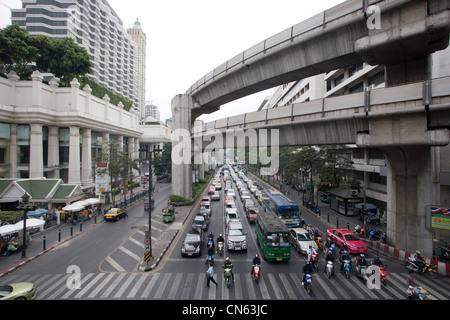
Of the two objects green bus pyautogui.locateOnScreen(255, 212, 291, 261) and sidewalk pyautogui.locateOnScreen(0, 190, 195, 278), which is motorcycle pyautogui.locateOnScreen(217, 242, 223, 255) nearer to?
green bus pyautogui.locateOnScreen(255, 212, 291, 261)

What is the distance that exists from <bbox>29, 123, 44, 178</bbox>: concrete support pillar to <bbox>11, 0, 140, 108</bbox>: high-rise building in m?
49.9

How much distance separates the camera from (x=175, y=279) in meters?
13.4

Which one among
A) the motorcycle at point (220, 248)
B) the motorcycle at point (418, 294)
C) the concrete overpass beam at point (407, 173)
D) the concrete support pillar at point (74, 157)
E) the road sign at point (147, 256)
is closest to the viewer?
the motorcycle at point (418, 294)

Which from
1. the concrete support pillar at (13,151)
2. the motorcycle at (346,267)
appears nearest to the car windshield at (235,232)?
the motorcycle at (346,267)

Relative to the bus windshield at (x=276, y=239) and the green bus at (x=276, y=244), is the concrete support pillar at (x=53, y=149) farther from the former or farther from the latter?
the bus windshield at (x=276, y=239)

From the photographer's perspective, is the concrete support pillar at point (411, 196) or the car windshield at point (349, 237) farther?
the car windshield at point (349, 237)

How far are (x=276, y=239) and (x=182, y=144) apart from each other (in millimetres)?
21004

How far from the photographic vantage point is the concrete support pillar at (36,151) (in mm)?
32719

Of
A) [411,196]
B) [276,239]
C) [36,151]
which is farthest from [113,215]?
[411,196]

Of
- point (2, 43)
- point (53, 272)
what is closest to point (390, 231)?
point (53, 272)

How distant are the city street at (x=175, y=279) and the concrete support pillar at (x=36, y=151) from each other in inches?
767

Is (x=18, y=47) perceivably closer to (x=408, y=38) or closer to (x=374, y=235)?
(x=408, y=38)

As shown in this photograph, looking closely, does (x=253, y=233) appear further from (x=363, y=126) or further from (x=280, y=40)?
(x=280, y=40)
